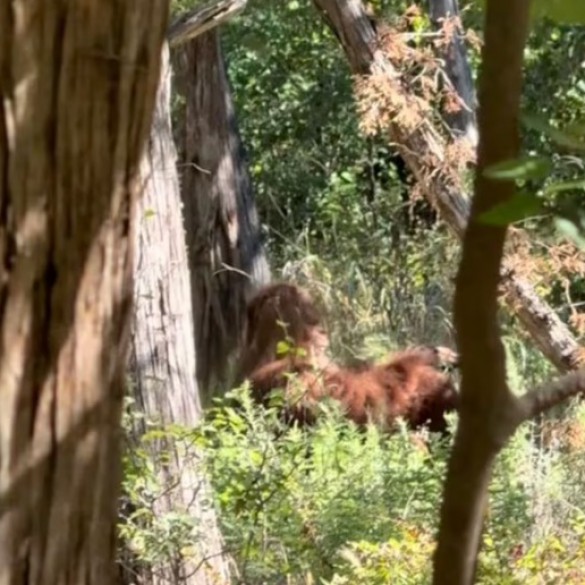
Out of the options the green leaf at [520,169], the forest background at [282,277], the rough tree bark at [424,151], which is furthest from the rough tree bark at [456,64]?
the green leaf at [520,169]

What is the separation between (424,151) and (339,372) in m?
0.89

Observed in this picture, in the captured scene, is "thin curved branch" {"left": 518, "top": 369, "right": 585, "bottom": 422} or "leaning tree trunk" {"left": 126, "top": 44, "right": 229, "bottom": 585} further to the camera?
"leaning tree trunk" {"left": 126, "top": 44, "right": 229, "bottom": 585}

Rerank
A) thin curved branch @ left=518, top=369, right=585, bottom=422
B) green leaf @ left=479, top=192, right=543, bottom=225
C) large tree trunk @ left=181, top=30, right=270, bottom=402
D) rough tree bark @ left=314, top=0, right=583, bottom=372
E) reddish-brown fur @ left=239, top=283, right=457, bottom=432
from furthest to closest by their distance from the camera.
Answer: large tree trunk @ left=181, top=30, right=270, bottom=402 → reddish-brown fur @ left=239, top=283, right=457, bottom=432 → rough tree bark @ left=314, top=0, right=583, bottom=372 → thin curved branch @ left=518, top=369, right=585, bottom=422 → green leaf @ left=479, top=192, right=543, bottom=225

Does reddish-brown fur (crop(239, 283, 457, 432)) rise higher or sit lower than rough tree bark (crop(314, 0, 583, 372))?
lower

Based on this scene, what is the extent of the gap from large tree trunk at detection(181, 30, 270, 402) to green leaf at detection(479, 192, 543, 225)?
7.39 m

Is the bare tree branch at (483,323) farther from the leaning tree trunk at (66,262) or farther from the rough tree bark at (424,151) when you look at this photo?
the rough tree bark at (424,151)

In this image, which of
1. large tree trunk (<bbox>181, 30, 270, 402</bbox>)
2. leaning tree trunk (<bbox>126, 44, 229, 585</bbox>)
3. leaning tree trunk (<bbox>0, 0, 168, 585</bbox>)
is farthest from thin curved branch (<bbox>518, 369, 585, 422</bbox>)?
large tree trunk (<bbox>181, 30, 270, 402</bbox>)

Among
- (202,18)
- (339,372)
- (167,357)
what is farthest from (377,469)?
(202,18)

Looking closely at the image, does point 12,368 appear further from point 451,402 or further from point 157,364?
point 451,402

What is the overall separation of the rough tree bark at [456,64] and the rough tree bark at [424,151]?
0.34 metres

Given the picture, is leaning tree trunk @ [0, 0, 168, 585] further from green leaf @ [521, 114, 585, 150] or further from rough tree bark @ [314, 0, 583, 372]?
rough tree bark @ [314, 0, 583, 372]

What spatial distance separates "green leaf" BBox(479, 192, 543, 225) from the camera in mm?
585

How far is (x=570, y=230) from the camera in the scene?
0.62 metres

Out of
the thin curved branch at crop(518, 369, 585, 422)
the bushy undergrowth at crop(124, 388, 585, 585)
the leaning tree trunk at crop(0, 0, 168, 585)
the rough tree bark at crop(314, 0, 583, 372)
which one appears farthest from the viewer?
the rough tree bark at crop(314, 0, 583, 372)
